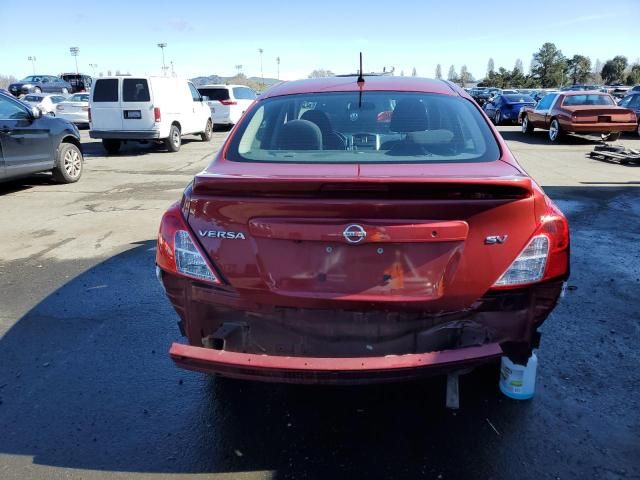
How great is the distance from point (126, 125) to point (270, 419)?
500 inches

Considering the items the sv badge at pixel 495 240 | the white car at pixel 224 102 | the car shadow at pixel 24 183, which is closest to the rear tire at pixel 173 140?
the car shadow at pixel 24 183

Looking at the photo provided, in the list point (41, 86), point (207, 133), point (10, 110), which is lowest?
point (207, 133)

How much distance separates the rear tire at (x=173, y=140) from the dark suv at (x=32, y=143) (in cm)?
483

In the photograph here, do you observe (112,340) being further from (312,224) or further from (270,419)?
(312,224)

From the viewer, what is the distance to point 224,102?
20656 mm

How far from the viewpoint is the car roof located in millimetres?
3559

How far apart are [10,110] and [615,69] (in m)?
85.9

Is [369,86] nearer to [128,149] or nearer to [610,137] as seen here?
[128,149]

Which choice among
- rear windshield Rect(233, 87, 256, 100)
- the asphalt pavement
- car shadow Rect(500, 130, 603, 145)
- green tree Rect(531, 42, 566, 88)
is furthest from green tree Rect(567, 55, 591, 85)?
the asphalt pavement

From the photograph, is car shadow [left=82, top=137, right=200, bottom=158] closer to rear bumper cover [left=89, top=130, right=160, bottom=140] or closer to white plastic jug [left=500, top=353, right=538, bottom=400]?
rear bumper cover [left=89, top=130, right=160, bottom=140]

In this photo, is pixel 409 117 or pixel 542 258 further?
pixel 409 117

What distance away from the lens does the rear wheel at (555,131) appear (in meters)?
16.4

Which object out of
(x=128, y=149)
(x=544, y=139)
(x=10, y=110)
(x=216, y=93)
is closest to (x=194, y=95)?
(x=128, y=149)

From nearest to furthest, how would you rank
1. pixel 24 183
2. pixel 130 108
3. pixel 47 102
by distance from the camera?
pixel 24 183 < pixel 130 108 < pixel 47 102
